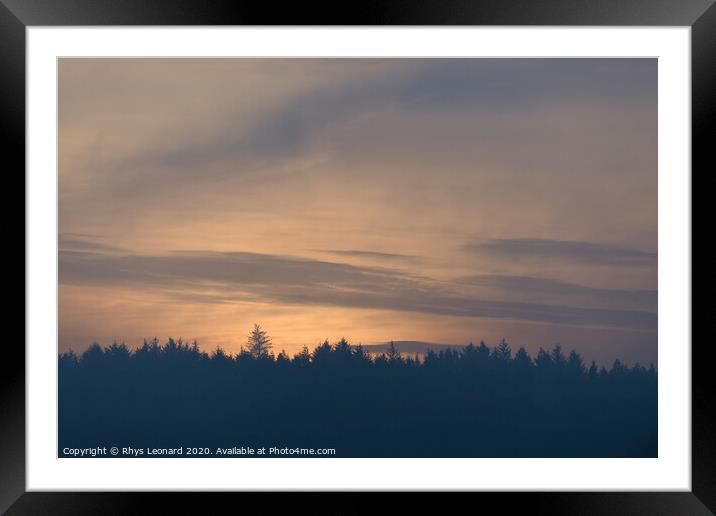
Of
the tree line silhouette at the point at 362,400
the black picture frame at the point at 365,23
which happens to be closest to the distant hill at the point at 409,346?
the tree line silhouette at the point at 362,400

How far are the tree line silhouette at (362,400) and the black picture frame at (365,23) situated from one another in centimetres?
50

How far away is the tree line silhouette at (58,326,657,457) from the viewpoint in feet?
8.73

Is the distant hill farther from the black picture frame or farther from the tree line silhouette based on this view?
the black picture frame

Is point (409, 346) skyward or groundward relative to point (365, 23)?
groundward

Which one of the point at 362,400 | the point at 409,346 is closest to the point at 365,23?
the point at 409,346

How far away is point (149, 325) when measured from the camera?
108 inches

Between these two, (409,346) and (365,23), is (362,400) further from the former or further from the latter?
(365,23)

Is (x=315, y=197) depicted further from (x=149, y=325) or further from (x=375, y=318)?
(x=149, y=325)

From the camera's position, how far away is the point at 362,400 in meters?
2.80

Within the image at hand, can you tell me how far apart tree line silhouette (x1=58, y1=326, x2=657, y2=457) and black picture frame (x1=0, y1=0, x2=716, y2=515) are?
1.64 feet

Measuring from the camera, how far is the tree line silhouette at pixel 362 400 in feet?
8.73

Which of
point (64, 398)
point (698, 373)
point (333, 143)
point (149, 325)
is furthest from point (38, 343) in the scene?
point (698, 373)

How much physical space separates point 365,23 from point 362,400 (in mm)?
1480

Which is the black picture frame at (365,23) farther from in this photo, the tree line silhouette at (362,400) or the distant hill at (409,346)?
the distant hill at (409,346)
